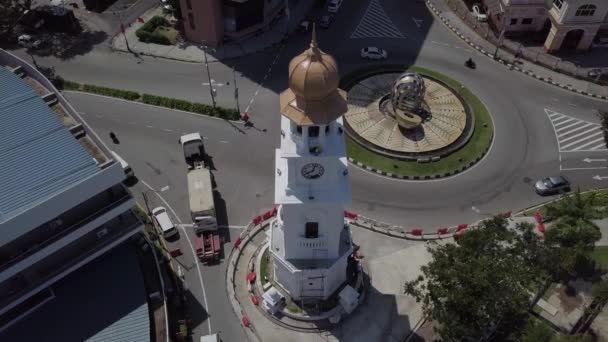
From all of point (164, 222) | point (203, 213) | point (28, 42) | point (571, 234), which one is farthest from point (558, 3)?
point (28, 42)

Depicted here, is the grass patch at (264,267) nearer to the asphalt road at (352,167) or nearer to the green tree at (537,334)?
the asphalt road at (352,167)

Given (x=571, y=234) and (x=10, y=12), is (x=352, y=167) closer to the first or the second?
(x=571, y=234)

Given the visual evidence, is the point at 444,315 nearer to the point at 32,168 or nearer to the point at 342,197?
the point at 342,197

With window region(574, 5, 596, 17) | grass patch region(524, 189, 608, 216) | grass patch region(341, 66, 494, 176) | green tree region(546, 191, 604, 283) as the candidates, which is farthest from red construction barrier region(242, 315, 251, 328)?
window region(574, 5, 596, 17)

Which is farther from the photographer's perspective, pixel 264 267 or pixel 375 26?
pixel 375 26

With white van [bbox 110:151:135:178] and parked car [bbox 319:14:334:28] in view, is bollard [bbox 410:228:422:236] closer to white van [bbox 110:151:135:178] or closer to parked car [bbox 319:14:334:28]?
white van [bbox 110:151:135:178]

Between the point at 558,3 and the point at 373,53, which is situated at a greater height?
the point at 558,3
